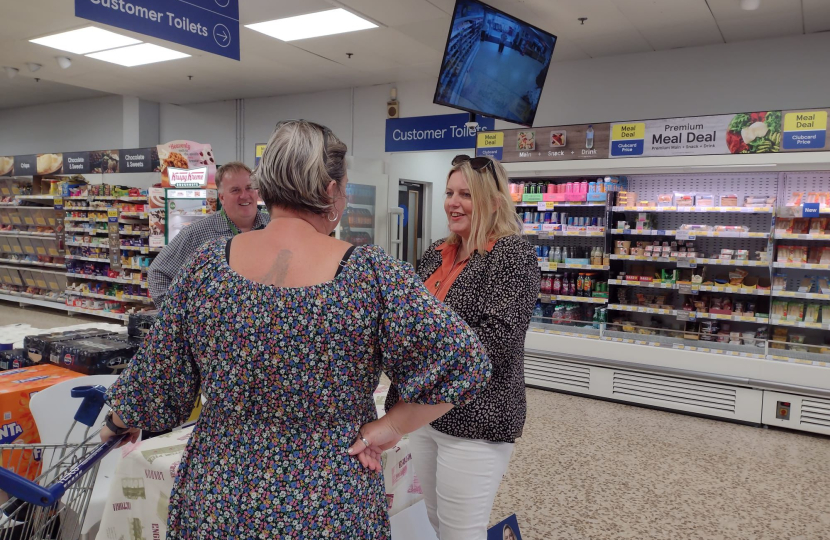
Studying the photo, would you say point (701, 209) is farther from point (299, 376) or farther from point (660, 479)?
point (299, 376)

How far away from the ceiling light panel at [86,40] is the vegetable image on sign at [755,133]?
6.14 m

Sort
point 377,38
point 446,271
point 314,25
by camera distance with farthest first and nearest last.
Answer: point 377,38
point 314,25
point 446,271

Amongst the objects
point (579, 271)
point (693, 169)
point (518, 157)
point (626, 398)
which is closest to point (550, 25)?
point (518, 157)

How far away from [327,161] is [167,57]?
7.13 metres

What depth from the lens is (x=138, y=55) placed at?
727 cm

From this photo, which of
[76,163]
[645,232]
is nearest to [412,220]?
[645,232]

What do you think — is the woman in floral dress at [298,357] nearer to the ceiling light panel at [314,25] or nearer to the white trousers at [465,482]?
the white trousers at [465,482]

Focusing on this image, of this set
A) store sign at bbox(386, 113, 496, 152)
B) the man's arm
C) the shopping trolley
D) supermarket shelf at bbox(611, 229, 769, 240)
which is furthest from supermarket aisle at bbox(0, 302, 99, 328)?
the shopping trolley

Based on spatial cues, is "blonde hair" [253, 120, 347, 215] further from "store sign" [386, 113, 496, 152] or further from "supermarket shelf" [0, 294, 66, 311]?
"supermarket shelf" [0, 294, 66, 311]

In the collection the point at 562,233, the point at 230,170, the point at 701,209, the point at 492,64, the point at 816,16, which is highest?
the point at 816,16

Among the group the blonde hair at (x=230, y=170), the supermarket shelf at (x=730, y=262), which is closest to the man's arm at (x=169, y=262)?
the blonde hair at (x=230, y=170)

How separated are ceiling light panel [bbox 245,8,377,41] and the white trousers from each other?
473 centimetres

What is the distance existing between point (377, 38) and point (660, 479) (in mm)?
4955

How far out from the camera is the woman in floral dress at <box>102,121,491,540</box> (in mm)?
1147
